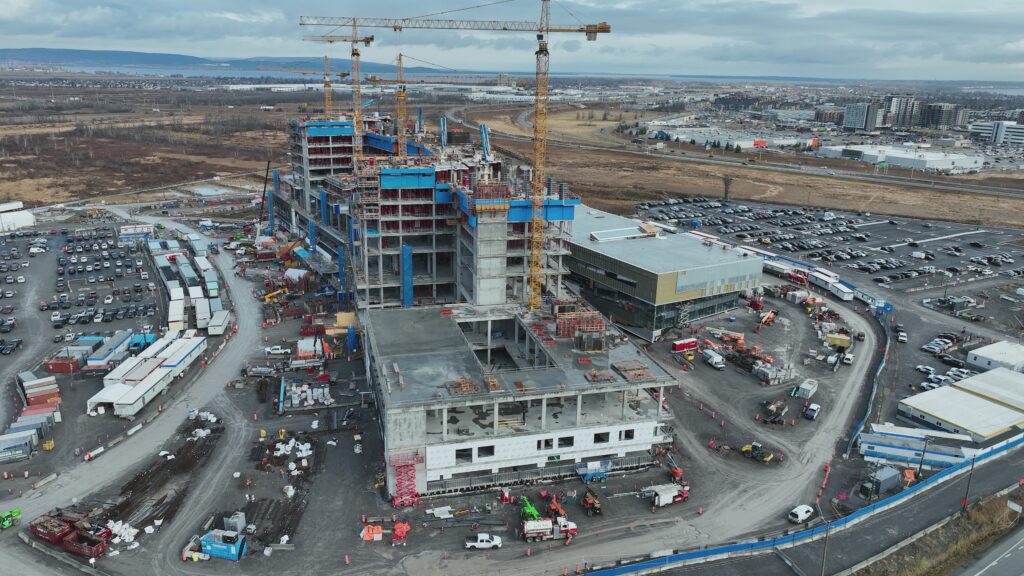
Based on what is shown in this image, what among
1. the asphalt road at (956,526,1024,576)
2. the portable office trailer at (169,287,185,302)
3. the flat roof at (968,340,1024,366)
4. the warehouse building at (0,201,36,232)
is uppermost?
the warehouse building at (0,201,36,232)

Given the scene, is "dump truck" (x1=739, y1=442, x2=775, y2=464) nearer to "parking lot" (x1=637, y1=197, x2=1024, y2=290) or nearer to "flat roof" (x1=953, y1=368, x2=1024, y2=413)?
"flat roof" (x1=953, y1=368, x2=1024, y2=413)

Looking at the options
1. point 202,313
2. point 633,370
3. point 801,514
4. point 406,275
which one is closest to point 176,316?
point 202,313

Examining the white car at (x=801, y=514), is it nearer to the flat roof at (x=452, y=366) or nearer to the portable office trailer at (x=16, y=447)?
the flat roof at (x=452, y=366)

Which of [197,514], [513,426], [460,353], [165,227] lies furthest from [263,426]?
[165,227]

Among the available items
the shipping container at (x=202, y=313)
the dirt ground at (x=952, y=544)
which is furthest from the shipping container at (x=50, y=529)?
the dirt ground at (x=952, y=544)

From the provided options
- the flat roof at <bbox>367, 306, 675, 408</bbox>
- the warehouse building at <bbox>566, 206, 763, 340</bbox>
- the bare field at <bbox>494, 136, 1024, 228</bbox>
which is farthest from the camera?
the bare field at <bbox>494, 136, 1024, 228</bbox>

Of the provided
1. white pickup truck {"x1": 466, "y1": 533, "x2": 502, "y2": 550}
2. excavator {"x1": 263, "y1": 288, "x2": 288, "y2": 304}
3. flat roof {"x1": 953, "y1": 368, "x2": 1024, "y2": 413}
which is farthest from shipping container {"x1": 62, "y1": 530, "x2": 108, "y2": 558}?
flat roof {"x1": 953, "y1": 368, "x2": 1024, "y2": 413}

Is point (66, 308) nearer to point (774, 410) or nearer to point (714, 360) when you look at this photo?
point (714, 360)

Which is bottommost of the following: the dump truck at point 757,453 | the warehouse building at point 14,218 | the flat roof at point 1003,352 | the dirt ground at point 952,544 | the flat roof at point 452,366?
the dirt ground at point 952,544
